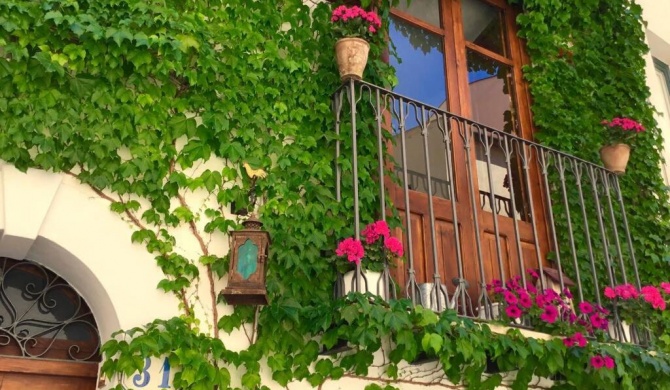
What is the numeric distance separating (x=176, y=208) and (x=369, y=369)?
1.45 meters

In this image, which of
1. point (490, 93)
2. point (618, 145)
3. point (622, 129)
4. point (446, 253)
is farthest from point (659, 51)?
point (446, 253)

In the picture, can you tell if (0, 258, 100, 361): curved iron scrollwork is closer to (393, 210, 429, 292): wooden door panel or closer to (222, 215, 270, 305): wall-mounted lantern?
(222, 215, 270, 305): wall-mounted lantern

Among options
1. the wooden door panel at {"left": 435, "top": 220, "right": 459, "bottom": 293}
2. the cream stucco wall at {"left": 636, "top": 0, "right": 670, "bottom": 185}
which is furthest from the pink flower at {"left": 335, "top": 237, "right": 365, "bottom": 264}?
the cream stucco wall at {"left": 636, "top": 0, "right": 670, "bottom": 185}

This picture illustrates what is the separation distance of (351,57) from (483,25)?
2338 millimetres

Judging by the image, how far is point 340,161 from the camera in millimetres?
4262

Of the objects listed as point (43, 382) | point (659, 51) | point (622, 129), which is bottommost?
point (43, 382)

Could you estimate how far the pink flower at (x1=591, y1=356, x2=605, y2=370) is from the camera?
4160mm

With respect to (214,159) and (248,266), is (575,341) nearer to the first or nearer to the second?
(248,266)

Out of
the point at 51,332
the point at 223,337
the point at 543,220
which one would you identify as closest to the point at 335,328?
the point at 223,337

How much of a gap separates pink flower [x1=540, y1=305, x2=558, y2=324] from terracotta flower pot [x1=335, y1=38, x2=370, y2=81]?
1856mm

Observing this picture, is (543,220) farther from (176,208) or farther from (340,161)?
(176,208)

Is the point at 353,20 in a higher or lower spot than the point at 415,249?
higher

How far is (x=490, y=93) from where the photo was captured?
233 inches

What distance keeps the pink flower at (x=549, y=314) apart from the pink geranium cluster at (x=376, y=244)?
1066 millimetres
